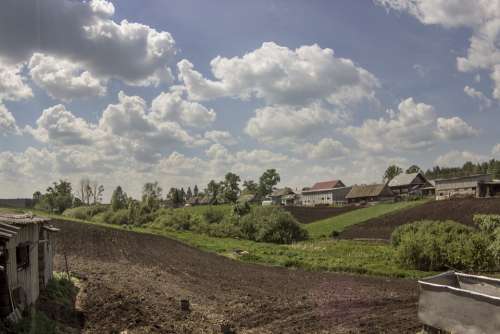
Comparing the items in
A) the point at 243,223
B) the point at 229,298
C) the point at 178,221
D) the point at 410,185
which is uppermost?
the point at 410,185

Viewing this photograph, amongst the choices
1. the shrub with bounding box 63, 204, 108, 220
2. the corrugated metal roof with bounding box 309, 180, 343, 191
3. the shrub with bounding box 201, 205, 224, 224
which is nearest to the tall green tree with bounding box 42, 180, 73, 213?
the shrub with bounding box 63, 204, 108, 220

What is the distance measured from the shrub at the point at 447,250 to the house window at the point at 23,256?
2313 cm

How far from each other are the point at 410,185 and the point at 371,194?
12.6 meters

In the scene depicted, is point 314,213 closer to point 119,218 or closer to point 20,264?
point 119,218

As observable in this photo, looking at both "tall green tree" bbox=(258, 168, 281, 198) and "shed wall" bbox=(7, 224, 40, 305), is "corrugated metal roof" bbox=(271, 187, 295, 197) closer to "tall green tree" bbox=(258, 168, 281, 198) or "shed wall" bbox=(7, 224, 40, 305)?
"tall green tree" bbox=(258, 168, 281, 198)

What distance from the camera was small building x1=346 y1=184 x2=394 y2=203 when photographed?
3740 inches

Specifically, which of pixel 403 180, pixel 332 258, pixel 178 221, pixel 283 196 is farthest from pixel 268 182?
pixel 332 258

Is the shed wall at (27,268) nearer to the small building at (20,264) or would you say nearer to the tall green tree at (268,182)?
the small building at (20,264)

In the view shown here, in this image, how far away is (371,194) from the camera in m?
96.5

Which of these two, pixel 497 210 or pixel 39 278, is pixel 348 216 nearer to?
pixel 497 210

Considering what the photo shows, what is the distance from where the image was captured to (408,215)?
2350 inches

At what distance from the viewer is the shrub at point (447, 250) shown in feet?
89.4

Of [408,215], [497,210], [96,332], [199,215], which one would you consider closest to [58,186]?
[199,215]

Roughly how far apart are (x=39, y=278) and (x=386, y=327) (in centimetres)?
1252
